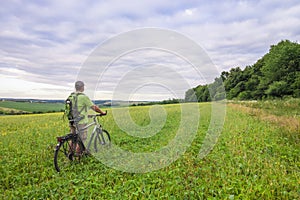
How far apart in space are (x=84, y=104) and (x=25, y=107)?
1449 inches

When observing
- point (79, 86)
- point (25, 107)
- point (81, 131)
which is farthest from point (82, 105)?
point (25, 107)

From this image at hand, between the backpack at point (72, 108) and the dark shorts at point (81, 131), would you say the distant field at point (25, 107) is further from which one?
the backpack at point (72, 108)

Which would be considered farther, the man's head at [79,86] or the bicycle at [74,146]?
the man's head at [79,86]

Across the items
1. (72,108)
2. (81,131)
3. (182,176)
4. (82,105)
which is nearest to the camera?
(182,176)

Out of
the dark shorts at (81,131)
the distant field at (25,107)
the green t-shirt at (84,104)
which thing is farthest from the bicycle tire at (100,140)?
the distant field at (25,107)

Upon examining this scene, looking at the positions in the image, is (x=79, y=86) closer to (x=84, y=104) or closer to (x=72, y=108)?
(x=84, y=104)

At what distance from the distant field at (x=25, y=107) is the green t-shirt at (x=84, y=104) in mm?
28680

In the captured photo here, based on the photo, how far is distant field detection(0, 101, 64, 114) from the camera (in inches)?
1395

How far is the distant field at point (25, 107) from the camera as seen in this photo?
35.4 m

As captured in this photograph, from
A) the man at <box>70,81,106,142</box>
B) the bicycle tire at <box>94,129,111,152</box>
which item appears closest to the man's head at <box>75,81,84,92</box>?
the man at <box>70,81,106,142</box>

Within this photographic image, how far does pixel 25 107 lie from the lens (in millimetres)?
38094

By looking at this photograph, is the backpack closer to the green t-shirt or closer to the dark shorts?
the green t-shirt

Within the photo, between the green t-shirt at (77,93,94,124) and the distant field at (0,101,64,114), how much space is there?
28.7m

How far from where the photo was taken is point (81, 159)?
757cm
